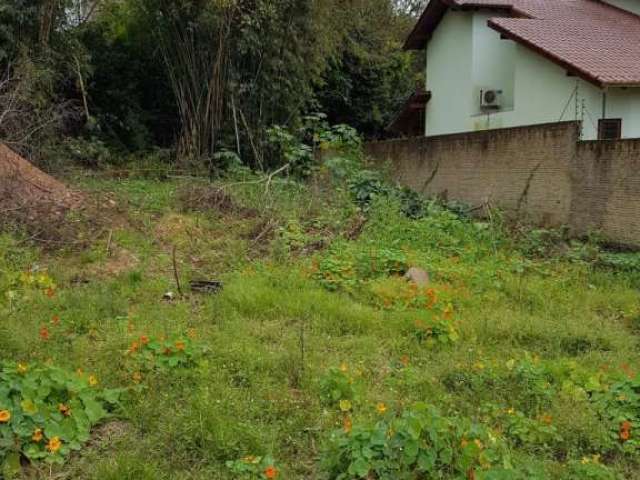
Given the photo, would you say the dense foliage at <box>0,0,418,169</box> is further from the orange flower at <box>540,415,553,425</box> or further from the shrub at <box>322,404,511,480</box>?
the orange flower at <box>540,415,553,425</box>

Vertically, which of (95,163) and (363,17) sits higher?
(363,17)

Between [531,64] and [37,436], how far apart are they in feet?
36.8

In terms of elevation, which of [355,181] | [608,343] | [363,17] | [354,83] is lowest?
[608,343]

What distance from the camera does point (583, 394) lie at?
319cm

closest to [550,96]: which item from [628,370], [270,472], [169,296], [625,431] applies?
[628,370]

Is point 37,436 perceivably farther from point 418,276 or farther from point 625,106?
point 625,106

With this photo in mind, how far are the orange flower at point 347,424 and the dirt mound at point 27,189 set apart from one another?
4570 millimetres

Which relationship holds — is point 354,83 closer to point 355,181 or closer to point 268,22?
point 268,22

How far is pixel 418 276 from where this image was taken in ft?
17.6

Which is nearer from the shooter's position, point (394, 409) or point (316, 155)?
point (394, 409)

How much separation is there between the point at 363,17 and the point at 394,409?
1431cm

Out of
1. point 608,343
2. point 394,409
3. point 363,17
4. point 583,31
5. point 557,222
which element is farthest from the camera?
point 363,17

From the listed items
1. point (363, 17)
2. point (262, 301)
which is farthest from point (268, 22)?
point (262, 301)

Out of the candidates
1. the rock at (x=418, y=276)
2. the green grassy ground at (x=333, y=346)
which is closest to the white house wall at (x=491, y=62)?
the green grassy ground at (x=333, y=346)
